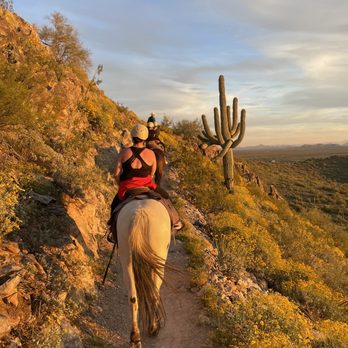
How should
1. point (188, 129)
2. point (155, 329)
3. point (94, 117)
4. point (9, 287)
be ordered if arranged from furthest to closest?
point (188, 129) → point (94, 117) → point (155, 329) → point (9, 287)

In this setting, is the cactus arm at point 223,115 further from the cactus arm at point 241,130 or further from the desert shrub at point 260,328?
the desert shrub at point 260,328

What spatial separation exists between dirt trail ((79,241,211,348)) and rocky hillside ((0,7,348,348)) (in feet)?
0.77

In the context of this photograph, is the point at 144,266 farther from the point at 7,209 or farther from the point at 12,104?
the point at 12,104

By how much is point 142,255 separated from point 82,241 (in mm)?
2818

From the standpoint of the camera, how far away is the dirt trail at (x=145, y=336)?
543 centimetres

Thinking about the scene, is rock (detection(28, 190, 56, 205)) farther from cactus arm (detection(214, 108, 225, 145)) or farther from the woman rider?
cactus arm (detection(214, 108, 225, 145))

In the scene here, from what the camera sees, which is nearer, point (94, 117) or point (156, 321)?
point (156, 321)

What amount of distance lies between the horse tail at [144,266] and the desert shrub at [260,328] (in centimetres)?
128

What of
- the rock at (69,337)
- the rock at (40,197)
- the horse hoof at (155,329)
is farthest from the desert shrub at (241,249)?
the rock at (69,337)

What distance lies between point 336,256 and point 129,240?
12902 millimetres

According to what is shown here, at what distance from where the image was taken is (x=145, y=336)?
18.2 ft

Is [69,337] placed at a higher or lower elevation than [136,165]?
lower

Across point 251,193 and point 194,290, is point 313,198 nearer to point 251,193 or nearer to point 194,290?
point 251,193

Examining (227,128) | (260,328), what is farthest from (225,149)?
(260,328)
